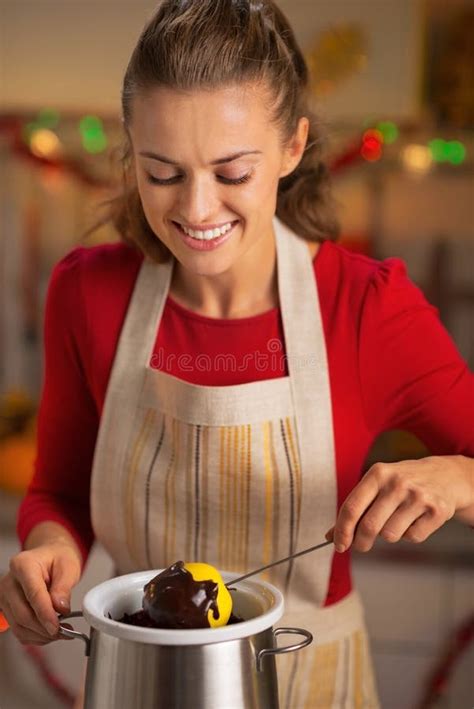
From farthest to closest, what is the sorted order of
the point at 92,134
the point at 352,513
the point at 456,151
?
1. the point at 92,134
2. the point at 456,151
3. the point at 352,513

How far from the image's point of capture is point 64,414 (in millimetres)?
1152

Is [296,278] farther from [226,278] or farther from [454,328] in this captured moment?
[454,328]

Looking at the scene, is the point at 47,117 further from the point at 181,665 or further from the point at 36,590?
the point at 181,665

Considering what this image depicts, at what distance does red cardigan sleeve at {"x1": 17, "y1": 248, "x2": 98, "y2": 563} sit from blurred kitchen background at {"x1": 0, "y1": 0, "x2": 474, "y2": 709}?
1.27 metres

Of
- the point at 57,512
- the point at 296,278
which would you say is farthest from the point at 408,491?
the point at 57,512

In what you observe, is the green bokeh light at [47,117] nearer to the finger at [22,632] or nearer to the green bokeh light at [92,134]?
the green bokeh light at [92,134]

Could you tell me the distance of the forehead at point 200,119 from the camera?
90 cm

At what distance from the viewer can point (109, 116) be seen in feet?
8.79

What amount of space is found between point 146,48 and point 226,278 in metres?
0.28

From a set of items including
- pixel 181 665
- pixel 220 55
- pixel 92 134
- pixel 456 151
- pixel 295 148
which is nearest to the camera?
pixel 181 665

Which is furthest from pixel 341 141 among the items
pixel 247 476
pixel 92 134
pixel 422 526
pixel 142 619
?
pixel 142 619

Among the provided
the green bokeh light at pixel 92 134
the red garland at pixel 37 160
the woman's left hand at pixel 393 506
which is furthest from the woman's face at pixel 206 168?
the green bokeh light at pixel 92 134

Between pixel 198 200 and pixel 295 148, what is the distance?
0.64 feet

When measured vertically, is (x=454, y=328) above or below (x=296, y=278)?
below
